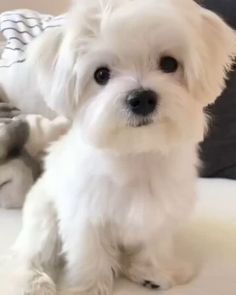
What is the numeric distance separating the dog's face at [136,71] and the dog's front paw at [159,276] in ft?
1.00

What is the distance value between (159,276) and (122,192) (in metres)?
0.23

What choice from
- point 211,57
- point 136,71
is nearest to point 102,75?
point 136,71

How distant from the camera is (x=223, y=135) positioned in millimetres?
1871

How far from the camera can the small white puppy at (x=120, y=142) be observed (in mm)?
1215

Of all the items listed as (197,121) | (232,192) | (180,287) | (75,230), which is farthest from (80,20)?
(232,192)

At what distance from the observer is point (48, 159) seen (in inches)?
59.9

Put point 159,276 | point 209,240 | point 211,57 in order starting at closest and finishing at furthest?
point 211,57 < point 159,276 < point 209,240

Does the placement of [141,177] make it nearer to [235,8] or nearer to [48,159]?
[48,159]

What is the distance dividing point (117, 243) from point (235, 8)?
848 millimetres

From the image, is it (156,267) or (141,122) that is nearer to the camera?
(141,122)

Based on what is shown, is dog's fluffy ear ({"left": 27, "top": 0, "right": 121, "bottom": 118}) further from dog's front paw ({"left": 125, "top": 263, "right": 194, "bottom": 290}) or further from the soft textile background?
the soft textile background

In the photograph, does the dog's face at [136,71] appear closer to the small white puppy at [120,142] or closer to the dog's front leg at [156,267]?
the small white puppy at [120,142]

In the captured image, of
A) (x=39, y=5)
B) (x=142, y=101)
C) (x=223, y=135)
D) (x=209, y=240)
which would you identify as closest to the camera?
(x=142, y=101)

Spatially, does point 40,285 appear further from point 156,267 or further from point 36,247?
point 156,267
